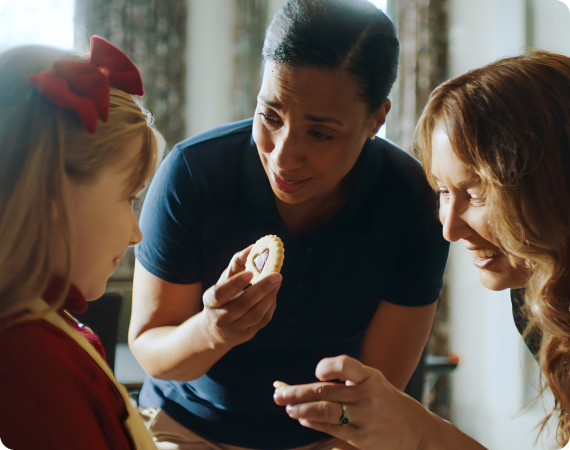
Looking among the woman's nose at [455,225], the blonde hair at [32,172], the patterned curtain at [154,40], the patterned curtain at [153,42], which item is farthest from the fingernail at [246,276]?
the patterned curtain at [154,40]

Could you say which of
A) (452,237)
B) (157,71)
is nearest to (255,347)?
(452,237)

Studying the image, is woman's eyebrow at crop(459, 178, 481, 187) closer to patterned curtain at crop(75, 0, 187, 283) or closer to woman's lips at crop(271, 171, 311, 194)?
woman's lips at crop(271, 171, 311, 194)

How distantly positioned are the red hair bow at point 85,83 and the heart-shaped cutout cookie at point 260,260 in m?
0.46

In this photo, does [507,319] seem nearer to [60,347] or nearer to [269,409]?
[269,409]

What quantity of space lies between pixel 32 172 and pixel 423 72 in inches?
92.3

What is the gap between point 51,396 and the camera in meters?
0.60

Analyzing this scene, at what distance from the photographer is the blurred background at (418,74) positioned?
6.57 ft

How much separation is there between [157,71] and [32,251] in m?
3.48

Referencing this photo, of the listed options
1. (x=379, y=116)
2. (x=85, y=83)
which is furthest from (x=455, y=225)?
(x=85, y=83)

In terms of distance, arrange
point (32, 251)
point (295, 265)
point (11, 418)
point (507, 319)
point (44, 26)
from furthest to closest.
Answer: point (44, 26) → point (507, 319) → point (295, 265) → point (32, 251) → point (11, 418)

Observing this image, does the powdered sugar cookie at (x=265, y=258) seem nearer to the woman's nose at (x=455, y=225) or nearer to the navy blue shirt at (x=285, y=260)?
the navy blue shirt at (x=285, y=260)

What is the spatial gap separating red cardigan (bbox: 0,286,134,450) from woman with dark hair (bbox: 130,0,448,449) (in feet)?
1.10

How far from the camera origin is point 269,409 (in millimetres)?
1178

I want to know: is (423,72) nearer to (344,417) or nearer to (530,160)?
(530,160)
